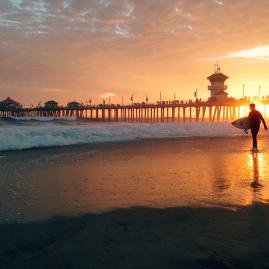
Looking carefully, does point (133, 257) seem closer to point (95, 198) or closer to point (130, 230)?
point (130, 230)

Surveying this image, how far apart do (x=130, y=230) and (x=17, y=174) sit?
5261mm

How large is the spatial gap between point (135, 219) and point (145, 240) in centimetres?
86

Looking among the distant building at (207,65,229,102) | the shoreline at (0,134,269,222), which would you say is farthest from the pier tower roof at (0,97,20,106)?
the shoreline at (0,134,269,222)

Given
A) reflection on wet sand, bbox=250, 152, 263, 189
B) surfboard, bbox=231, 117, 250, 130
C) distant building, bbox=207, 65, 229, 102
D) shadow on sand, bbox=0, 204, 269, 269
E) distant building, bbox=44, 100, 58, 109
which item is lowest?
shadow on sand, bbox=0, 204, 269, 269

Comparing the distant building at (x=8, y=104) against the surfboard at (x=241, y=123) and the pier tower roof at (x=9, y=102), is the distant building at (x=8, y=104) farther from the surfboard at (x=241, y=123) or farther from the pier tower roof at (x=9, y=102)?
the surfboard at (x=241, y=123)

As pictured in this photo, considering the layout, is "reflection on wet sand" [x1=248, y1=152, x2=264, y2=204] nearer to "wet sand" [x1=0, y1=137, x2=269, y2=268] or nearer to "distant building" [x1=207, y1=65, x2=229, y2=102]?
"wet sand" [x1=0, y1=137, x2=269, y2=268]

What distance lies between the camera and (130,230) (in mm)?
4613

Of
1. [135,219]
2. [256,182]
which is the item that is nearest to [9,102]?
[256,182]

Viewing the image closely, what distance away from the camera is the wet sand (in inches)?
146

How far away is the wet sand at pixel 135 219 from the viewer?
3.71 metres

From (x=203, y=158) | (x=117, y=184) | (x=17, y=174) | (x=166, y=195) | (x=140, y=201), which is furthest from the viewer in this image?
(x=203, y=158)

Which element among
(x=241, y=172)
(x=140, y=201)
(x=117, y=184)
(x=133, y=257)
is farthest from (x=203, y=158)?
(x=133, y=257)

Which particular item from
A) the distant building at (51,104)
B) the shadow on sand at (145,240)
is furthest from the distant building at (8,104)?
the shadow on sand at (145,240)

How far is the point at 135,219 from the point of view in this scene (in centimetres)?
505
